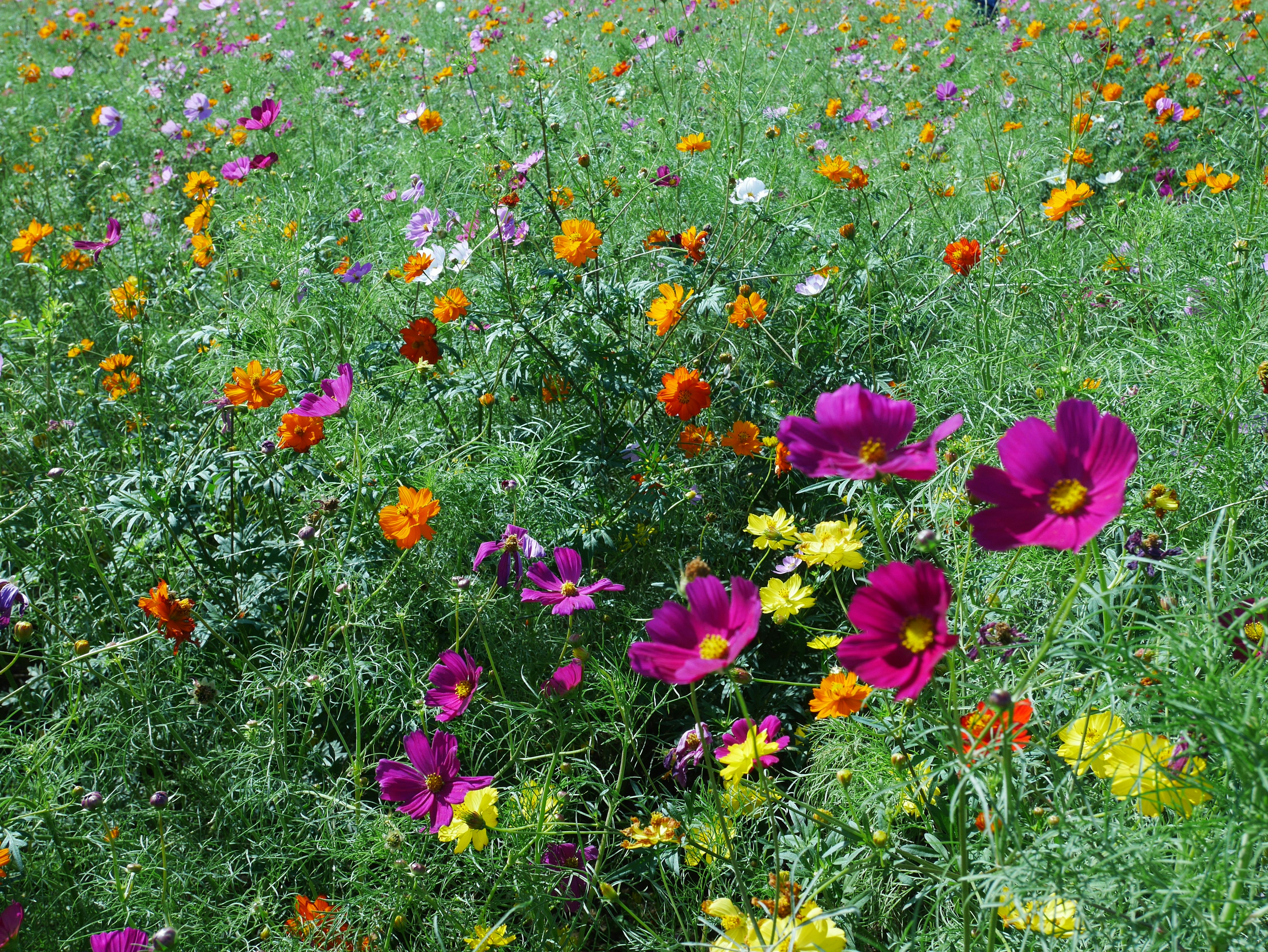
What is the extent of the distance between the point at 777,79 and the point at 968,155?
1199 millimetres

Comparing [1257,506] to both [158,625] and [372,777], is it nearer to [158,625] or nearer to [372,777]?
[372,777]

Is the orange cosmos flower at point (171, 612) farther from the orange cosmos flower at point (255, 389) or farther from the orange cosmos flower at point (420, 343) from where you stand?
the orange cosmos flower at point (420, 343)

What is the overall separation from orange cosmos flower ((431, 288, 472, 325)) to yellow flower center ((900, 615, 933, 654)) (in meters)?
1.32

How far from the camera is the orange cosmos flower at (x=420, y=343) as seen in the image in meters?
1.73

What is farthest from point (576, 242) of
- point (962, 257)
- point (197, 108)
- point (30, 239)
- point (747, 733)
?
point (197, 108)

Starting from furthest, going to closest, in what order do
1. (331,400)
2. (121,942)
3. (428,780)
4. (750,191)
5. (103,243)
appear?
(103,243) < (750,191) < (331,400) < (428,780) < (121,942)

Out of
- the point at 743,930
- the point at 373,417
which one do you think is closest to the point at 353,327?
the point at 373,417

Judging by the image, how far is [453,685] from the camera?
4.23ft

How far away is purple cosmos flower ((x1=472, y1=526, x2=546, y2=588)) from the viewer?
→ 1322 millimetres

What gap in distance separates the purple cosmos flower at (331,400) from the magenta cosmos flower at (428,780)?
0.56 m

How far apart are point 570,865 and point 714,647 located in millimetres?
659

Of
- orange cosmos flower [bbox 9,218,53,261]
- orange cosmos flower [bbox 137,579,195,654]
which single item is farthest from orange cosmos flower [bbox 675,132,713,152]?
orange cosmos flower [bbox 9,218,53,261]

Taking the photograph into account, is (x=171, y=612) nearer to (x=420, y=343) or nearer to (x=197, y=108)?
(x=420, y=343)

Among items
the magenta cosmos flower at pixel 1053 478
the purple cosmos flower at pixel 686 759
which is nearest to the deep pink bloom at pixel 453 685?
the purple cosmos flower at pixel 686 759
